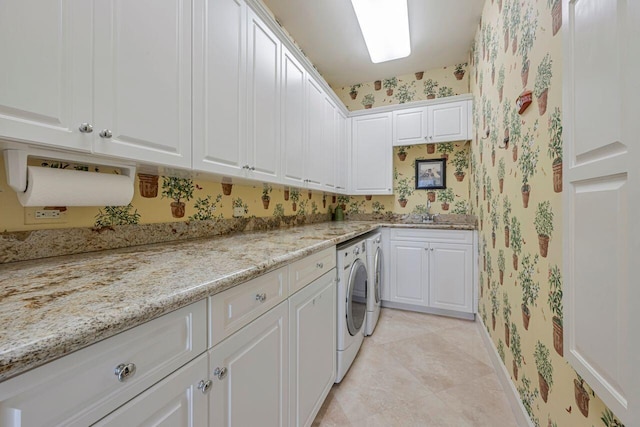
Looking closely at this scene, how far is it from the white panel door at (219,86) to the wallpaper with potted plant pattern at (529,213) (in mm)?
A: 1394

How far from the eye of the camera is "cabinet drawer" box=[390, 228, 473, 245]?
8.76 feet

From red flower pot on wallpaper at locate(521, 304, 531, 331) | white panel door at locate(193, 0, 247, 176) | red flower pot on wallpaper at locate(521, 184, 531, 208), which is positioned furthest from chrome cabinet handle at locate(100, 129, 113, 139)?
red flower pot on wallpaper at locate(521, 304, 531, 331)

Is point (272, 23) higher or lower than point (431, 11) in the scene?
lower

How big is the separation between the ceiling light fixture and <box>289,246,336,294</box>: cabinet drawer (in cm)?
188

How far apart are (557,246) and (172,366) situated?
1.28 m

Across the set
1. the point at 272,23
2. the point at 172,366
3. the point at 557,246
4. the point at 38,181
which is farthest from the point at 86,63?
the point at 557,246

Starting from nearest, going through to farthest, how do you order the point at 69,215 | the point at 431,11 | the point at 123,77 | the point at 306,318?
the point at 123,77 → the point at 69,215 → the point at 306,318 → the point at 431,11

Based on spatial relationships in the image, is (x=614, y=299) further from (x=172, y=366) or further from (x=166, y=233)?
(x=166, y=233)

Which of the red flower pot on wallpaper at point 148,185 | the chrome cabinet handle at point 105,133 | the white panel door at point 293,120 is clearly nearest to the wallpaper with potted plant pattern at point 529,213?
the white panel door at point 293,120

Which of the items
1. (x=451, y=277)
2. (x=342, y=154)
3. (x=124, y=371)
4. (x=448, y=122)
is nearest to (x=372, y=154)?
(x=342, y=154)

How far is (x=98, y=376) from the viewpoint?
0.46 m

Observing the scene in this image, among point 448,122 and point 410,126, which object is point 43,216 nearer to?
point 410,126

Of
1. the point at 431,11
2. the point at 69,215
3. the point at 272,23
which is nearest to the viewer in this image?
the point at 69,215

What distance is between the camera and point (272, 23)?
1.69 metres
